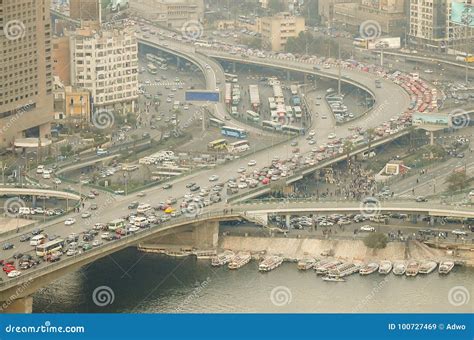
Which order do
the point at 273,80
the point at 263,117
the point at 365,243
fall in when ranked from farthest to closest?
the point at 273,80, the point at 263,117, the point at 365,243

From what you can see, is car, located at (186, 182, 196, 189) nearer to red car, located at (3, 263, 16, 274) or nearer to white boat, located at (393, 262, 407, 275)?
white boat, located at (393, 262, 407, 275)

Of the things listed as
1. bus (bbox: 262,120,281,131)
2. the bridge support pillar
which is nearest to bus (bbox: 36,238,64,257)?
the bridge support pillar

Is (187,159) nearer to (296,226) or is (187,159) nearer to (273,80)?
(296,226)

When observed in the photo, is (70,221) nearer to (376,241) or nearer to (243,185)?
(243,185)

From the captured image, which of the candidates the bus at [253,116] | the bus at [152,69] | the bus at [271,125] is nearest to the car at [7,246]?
the bus at [271,125]

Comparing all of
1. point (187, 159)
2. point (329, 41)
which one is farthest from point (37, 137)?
point (329, 41)

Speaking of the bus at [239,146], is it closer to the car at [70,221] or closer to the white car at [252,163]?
the white car at [252,163]
